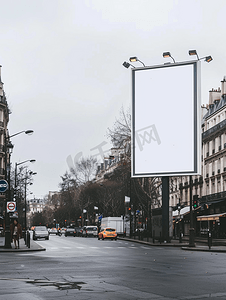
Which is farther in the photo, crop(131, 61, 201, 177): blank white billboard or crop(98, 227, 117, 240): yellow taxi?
crop(98, 227, 117, 240): yellow taxi

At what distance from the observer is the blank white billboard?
3450 cm

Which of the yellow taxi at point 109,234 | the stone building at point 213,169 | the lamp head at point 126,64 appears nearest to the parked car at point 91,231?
the stone building at point 213,169

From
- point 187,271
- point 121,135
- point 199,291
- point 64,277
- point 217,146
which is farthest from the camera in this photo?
point 217,146

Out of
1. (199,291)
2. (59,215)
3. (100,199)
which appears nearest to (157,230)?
(199,291)

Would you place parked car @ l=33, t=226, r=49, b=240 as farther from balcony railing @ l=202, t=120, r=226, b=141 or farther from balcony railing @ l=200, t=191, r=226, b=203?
balcony railing @ l=202, t=120, r=226, b=141

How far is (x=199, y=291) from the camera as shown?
10539 millimetres

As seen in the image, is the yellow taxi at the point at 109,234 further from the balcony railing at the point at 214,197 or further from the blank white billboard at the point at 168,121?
the blank white billboard at the point at 168,121

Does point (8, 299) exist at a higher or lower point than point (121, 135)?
lower

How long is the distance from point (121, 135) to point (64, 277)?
40403 millimetres

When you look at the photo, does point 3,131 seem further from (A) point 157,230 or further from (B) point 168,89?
(B) point 168,89

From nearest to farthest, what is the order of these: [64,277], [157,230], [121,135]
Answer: [64,277]
[157,230]
[121,135]

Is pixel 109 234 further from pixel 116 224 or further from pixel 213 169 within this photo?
pixel 213 169

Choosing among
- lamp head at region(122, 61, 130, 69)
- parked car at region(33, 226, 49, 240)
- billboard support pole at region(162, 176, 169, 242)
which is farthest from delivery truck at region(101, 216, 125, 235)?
lamp head at region(122, 61, 130, 69)

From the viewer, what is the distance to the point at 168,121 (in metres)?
34.8
